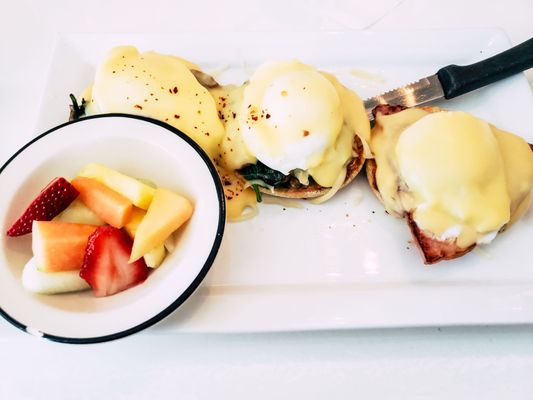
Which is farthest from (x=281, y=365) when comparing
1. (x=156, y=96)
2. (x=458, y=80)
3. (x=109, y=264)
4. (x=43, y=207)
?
(x=458, y=80)

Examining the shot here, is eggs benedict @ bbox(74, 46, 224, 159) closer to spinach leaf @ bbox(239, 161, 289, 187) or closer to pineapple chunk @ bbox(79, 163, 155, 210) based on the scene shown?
spinach leaf @ bbox(239, 161, 289, 187)

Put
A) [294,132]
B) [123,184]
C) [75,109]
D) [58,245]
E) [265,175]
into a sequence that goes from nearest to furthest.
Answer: [58,245] → [123,184] → [294,132] → [265,175] → [75,109]

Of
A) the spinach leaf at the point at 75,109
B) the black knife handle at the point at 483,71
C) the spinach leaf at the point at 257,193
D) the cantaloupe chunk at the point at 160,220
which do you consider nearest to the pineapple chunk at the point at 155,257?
the cantaloupe chunk at the point at 160,220

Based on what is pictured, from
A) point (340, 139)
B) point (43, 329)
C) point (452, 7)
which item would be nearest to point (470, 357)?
point (340, 139)

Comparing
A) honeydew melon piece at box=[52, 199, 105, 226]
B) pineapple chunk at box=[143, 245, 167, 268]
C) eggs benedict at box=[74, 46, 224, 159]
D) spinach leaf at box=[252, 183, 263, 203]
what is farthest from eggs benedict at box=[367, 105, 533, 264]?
honeydew melon piece at box=[52, 199, 105, 226]

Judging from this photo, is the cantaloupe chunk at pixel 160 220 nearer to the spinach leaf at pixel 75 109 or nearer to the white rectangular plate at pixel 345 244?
the white rectangular plate at pixel 345 244

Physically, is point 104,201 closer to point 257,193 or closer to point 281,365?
point 257,193

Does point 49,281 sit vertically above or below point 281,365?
above
